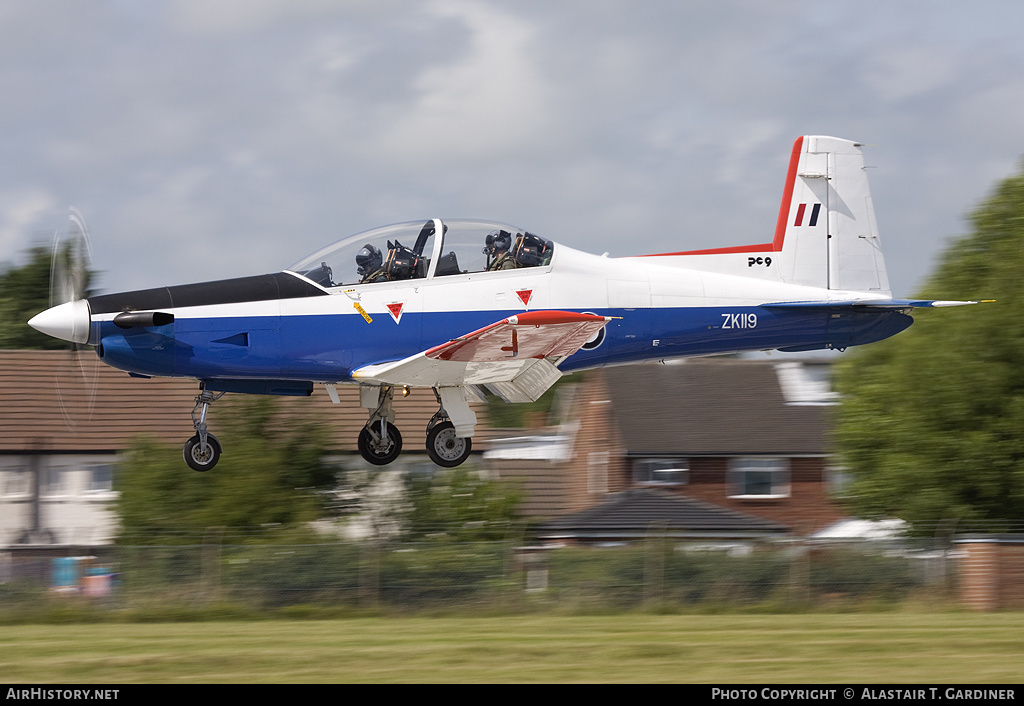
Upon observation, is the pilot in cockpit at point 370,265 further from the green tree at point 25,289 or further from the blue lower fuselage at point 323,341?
the green tree at point 25,289

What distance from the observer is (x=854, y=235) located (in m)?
14.4

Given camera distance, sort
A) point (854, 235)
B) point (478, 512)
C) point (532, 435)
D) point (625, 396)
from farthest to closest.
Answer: point (625, 396)
point (532, 435)
point (478, 512)
point (854, 235)

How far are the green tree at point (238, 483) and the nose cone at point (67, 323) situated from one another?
1045 centimetres

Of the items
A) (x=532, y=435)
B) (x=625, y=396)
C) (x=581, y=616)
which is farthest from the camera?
(x=625, y=396)

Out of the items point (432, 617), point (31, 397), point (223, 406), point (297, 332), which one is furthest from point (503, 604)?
point (31, 397)

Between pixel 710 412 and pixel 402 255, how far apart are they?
890 inches

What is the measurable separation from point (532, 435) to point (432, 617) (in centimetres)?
1494

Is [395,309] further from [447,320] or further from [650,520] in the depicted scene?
[650,520]

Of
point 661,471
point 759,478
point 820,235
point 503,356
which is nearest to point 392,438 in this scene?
point 503,356

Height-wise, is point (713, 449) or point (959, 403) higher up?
point (959, 403)

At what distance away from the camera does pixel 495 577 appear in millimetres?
18000

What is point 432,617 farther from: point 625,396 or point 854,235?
point 625,396

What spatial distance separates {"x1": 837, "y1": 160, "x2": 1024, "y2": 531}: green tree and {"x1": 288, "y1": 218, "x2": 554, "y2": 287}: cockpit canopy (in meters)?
13.4

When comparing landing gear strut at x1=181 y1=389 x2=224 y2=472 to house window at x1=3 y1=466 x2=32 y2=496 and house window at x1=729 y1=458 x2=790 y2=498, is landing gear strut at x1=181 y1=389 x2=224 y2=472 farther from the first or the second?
house window at x1=729 y1=458 x2=790 y2=498
